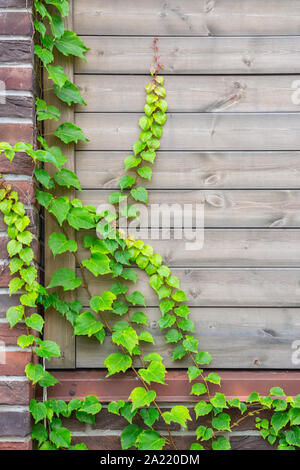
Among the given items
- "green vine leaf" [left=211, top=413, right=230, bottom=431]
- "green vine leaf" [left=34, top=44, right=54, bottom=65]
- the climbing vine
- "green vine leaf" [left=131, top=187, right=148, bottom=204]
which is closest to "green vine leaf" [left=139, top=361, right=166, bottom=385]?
the climbing vine

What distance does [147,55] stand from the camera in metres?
1.54

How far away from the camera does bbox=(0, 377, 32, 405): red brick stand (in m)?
1.34

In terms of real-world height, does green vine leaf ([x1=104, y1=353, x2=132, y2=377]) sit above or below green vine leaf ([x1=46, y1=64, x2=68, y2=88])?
below

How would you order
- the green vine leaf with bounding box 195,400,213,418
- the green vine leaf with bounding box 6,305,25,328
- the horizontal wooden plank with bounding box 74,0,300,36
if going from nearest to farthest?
the green vine leaf with bounding box 6,305,25,328 → the green vine leaf with bounding box 195,400,213,418 → the horizontal wooden plank with bounding box 74,0,300,36

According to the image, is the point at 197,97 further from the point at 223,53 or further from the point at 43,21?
the point at 43,21

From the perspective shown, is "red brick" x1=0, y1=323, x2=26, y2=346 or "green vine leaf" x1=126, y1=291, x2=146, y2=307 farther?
"green vine leaf" x1=126, y1=291, x2=146, y2=307

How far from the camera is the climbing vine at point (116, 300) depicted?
1388mm

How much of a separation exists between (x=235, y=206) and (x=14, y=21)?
971 millimetres

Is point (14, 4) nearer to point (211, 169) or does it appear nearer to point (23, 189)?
point (23, 189)

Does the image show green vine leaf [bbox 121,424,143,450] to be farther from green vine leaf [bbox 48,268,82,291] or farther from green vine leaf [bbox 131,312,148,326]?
green vine leaf [bbox 48,268,82,291]

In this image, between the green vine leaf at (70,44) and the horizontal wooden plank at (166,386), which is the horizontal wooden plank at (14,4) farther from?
the horizontal wooden plank at (166,386)

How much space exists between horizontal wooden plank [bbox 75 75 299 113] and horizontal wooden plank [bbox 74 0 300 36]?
0.55ft

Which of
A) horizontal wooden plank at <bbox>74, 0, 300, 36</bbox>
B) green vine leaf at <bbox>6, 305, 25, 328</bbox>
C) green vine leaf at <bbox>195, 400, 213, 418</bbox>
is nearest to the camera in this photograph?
green vine leaf at <bbox>6, 305, 25, 328</bbox>
